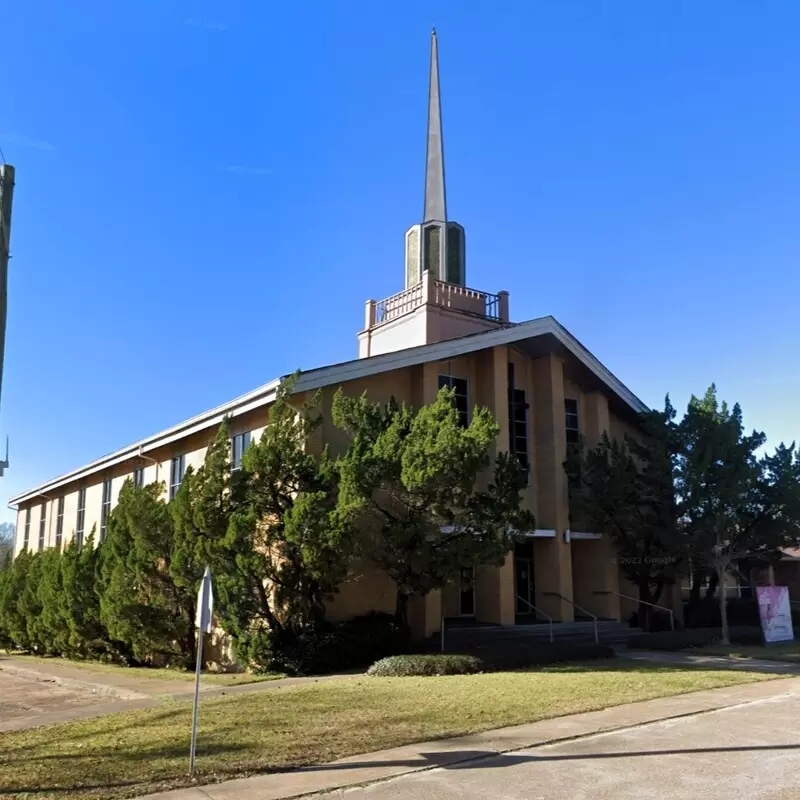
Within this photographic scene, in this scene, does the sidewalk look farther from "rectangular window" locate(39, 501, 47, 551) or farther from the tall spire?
"rectangular window" locate(39, 501, 47, 551)

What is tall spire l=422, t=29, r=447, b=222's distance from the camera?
2952 centimetres

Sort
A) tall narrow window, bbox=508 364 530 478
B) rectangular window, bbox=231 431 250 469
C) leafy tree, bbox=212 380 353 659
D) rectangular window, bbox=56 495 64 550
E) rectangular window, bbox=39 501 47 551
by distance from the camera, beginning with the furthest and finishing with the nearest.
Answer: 1. rectangular window, bbox=39 501 47 551
2. rectangular window, bbox=56 495 64 550
3. tall narrow window, bbox=508 364 530 478
4. rectangular window, bbox=231 431 250 469
5. leafy tree, bbox=212 380 353 659

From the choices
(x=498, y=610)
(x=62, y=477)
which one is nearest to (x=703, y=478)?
(x=498, y=610)

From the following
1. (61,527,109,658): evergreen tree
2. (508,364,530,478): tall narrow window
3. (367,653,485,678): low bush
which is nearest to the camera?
(367,653,485,678): low bush

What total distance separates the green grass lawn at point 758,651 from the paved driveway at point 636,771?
8.10m

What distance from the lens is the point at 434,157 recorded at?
102 feet

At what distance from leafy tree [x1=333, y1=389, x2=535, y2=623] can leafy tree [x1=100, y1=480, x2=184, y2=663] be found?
15.8ft

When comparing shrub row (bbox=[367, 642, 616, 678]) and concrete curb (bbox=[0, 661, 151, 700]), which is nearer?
concrete curb (bbox=[0, 661, 151, 700])

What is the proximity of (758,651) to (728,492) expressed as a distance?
3702mm

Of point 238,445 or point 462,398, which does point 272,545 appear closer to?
point 238,445

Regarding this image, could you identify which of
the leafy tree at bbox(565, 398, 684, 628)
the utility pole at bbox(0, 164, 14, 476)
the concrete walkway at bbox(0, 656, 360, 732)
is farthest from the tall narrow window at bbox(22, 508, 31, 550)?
the utility pole at bbox(0, 164, 14, 476)

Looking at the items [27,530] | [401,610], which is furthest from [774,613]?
[27,530]

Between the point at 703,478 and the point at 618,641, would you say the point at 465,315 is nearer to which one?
the point at 703,478

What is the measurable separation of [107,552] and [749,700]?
14.3m
